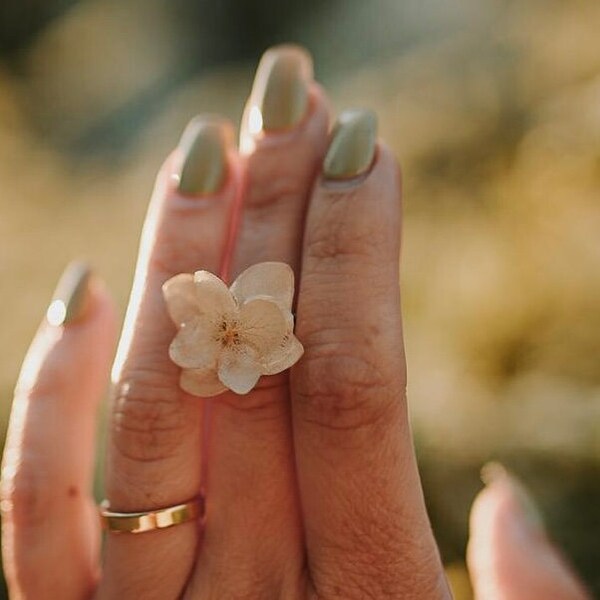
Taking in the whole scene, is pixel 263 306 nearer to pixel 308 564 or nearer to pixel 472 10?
pixel 308 564

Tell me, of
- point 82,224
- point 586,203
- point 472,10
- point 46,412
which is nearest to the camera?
point 46,412

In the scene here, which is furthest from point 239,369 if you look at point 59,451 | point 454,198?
point 454,198

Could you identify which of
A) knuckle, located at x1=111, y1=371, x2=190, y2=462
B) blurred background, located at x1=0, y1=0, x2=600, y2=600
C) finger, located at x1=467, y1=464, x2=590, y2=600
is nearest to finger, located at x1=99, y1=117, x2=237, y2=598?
knuckle, located at x1=111, y1=371, x2=190, y2=462

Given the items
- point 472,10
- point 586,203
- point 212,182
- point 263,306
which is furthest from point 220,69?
point 263,306

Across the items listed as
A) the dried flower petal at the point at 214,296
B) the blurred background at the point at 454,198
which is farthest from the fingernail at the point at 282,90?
the blurred background at the point at 454,198

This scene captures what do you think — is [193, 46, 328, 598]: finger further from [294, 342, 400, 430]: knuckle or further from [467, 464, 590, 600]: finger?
[467, 464, 590, 600]: finger

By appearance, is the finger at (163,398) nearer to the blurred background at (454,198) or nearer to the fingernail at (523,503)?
the fingernail at (523,503)
